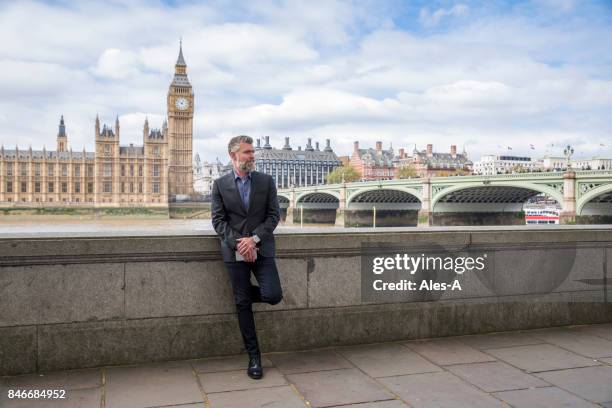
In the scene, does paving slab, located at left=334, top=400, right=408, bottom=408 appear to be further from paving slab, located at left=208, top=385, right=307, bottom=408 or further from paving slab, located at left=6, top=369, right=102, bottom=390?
paving slab, located at left=6, top=369, right=102, bottom=390

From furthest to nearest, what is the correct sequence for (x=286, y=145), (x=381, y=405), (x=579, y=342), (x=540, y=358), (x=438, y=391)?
(x=286, y=145) < (x=579, y=342) < (x=540, y=358) < (x=438, y=391) < (x=381, y=405)

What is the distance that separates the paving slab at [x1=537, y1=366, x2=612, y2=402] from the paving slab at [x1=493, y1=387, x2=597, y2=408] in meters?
0.08

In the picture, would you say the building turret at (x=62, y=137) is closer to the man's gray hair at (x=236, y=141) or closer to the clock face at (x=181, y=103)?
the clock face at (x=181, y=103)

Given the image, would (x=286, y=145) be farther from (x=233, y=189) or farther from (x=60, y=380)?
(x=60, y=380)

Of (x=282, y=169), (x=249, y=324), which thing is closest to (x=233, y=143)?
(x=249, y=324)

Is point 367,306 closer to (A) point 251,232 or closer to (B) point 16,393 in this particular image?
(A) point 251,232

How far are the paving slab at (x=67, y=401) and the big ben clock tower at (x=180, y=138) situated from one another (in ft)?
365

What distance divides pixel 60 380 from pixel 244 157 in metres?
1.86

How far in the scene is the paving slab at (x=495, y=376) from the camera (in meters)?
3.65

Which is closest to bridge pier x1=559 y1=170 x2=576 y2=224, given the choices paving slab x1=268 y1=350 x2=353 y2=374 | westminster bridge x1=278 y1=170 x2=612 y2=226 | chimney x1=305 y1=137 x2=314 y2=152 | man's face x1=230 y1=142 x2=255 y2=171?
westminster bridge x1=278 y1=170 x2=612 y2=226

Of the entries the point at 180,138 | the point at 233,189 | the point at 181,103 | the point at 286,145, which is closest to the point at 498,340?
the point at 233,189

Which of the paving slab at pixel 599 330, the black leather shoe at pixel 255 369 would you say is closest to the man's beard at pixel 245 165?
the black leather shoe at pixel 255 369

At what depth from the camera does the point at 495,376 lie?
12.6ft

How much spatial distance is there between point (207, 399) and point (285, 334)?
119 cm
